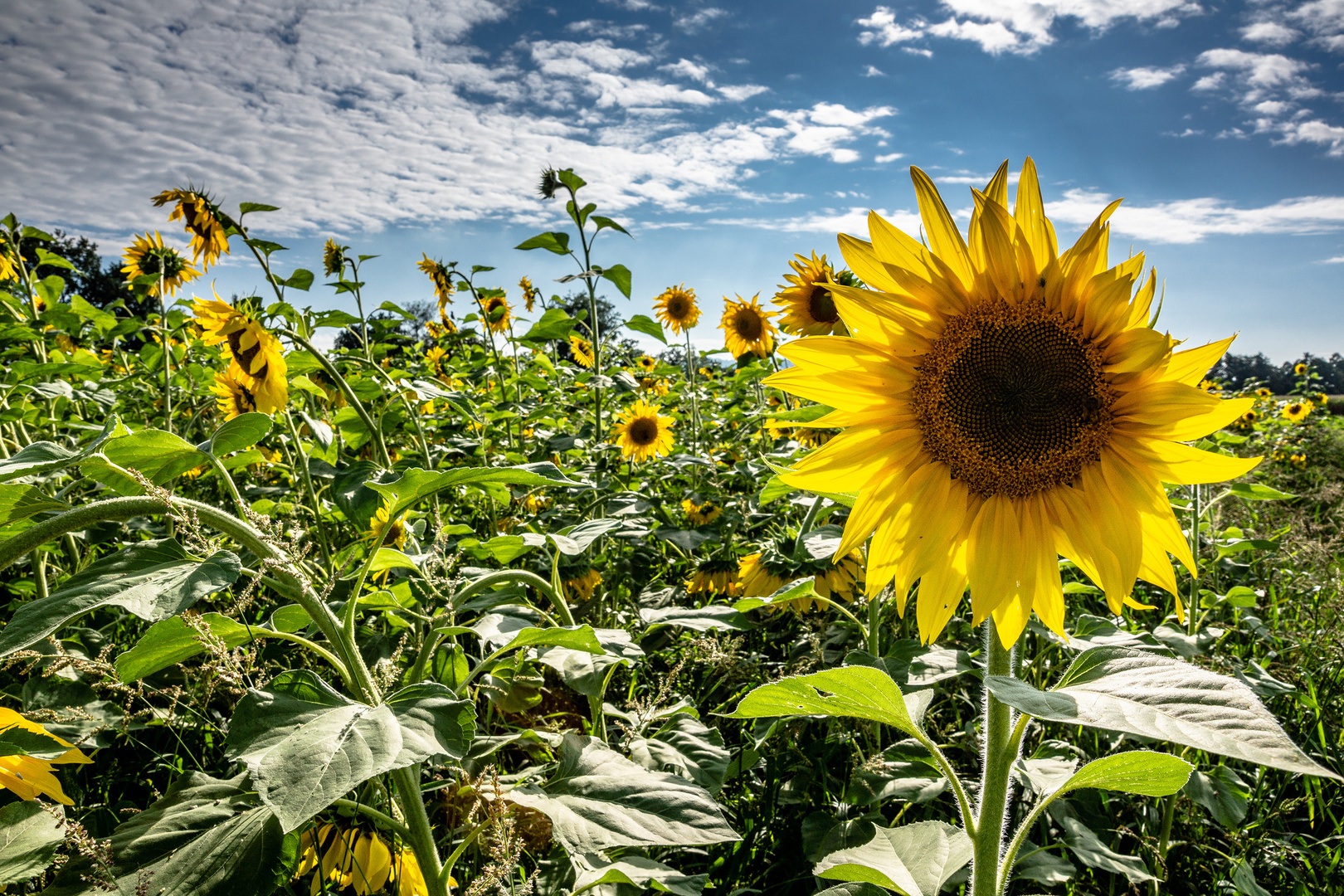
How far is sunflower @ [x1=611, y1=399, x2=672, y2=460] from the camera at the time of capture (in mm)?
4844

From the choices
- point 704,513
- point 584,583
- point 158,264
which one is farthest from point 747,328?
point 158,264

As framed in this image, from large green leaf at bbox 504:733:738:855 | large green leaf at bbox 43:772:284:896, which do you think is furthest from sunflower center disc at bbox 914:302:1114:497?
large green leaf at bbox 43:772:284:896

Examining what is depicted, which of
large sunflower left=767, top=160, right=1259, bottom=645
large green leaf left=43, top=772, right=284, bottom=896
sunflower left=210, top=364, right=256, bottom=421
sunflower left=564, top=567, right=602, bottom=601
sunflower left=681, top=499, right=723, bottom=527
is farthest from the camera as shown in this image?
sunflower left=681, top=499, right=723, bottom=527

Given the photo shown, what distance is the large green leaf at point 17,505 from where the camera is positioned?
3.49ft

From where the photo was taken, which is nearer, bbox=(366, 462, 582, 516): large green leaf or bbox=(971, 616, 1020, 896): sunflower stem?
bbox=(971, 616, 1020, 896): sunflower stem

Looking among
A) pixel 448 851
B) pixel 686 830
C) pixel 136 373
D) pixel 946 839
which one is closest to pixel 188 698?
pixel 448 851

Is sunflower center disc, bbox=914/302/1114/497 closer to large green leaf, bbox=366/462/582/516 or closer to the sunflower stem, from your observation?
the sunflower stem

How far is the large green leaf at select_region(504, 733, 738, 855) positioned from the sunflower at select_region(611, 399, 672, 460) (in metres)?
3.57

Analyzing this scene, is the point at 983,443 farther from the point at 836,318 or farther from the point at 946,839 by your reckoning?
the point at 836,318

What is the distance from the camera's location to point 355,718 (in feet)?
2.97

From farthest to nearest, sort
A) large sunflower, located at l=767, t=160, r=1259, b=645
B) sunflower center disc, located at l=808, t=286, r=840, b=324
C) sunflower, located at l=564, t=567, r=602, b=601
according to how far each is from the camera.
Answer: sunflower center disc, located at l=808, t=286, r=840, b=324 → sunflower, located at l=564, t=567, r=602, b=601 → large sunflower, located at l=767, t=160, r=1259, b=645

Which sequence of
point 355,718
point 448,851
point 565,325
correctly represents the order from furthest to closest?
point 565,325, point 448,851, point 355,718

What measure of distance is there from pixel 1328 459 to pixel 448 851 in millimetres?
12436

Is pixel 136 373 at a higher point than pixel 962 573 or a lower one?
lower
